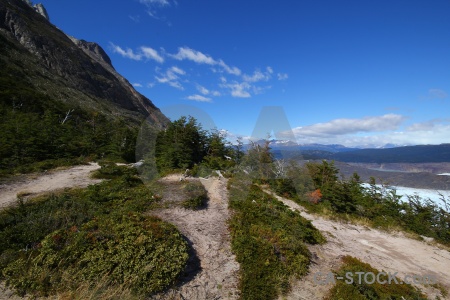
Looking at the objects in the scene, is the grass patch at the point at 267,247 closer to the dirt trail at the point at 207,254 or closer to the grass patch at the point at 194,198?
the dirt trail at the point at 207,254

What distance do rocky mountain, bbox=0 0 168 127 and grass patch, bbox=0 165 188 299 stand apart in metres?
38.3

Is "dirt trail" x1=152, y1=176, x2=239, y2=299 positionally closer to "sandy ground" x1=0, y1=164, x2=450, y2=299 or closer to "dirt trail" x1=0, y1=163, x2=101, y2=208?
"sandy ground" x1=0, y1=164, x2=450, y2=299

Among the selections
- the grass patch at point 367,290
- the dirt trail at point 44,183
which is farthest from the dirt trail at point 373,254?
the dirt trail at point 44,183

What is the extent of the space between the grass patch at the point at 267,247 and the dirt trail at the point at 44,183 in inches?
451

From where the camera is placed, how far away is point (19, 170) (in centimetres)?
1666

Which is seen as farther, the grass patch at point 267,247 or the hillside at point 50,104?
the hillside at point 50,104

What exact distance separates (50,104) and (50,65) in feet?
184

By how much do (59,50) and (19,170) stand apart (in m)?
105

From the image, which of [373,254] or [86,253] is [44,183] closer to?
[86,253]

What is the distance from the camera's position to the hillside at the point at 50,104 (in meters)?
23.0

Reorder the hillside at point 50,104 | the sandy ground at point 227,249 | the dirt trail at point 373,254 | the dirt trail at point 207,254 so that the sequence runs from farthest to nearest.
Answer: the hillside at point 50,104 → the dirt trail at point 373,254 → the sandy ground at point 227,249 → the dirt trail at point 207,254

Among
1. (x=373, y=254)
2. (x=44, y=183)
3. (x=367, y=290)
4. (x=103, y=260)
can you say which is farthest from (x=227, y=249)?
(x=44, y=183)

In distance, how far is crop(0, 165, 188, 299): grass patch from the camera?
17.6 feet

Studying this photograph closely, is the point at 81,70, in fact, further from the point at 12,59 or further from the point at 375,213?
the point at 375,213
